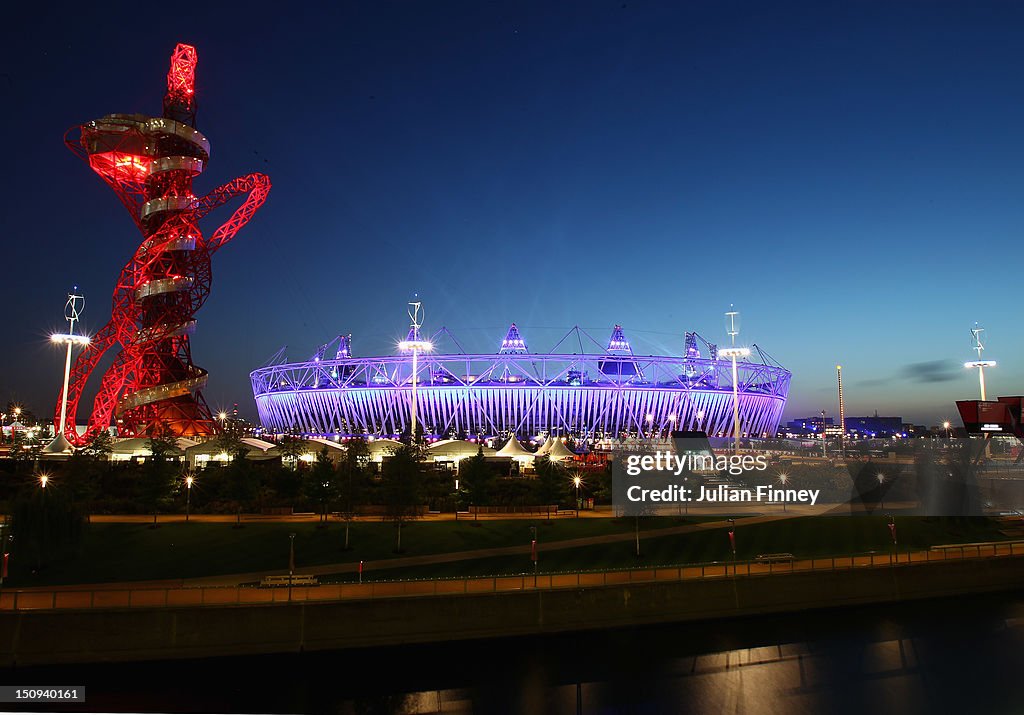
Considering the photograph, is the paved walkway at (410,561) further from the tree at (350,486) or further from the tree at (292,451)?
the tree at (292,451)

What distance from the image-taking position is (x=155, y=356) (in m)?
50.6

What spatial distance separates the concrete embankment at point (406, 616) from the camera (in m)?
17.1

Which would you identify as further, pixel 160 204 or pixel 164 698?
pixel 160 204

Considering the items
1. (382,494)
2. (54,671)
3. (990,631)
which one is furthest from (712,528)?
(54,671)

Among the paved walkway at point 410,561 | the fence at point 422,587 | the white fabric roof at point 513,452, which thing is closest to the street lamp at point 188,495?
the paved walkway at point 410,561

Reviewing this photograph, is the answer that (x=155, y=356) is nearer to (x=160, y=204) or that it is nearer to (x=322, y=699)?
(x=160, y=204)

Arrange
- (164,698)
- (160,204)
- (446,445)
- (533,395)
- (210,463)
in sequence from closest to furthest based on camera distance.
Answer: (164,698) → (210,463) → (446,445) → (160,204) → (533,395)

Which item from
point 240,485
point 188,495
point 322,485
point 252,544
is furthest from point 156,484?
point 252,544

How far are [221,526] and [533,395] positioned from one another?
202ft

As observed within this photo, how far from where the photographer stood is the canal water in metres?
16.7

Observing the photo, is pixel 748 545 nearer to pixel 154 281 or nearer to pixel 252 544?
pixel 252 544

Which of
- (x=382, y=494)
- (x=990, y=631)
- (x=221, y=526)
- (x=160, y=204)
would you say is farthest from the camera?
(x=160, y=204)

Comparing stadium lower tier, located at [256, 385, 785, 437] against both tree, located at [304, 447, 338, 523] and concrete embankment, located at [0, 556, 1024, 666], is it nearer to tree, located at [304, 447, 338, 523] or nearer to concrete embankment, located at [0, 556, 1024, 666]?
tree, located at [304, 447, 338, 523]

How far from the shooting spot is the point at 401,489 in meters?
27.6
